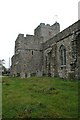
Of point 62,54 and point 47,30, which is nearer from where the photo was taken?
point 62,54

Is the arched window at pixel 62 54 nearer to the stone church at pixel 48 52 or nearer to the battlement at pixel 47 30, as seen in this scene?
the stone church at pixel 48 52

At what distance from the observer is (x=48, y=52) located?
3844 centimetres

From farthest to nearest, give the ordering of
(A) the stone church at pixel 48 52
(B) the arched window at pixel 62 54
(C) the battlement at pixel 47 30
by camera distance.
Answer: (C) the battlement at pixel 47 30
(B) the arched window at pixel 62 54
(A) the stone church at pixel 48 52

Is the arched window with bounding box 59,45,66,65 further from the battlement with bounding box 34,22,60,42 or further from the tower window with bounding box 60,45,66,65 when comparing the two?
the battlement with bounding box 34,22,60,42

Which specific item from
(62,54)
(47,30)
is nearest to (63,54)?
(62,54)

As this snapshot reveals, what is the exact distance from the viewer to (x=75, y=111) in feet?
35.4

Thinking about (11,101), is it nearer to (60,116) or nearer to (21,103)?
(21,103)

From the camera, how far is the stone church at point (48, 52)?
28.0m

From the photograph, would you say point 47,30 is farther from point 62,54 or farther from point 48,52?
point 62,54

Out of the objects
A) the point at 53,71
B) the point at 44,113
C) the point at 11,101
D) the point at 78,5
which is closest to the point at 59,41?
the point at 53,71

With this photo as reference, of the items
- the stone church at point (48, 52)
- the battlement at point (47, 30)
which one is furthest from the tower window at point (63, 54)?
the battlement at point (47, 30)

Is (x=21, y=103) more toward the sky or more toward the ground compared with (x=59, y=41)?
more toward the ground

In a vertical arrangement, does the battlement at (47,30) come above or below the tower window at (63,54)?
above

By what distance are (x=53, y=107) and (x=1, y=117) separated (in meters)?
2.67
